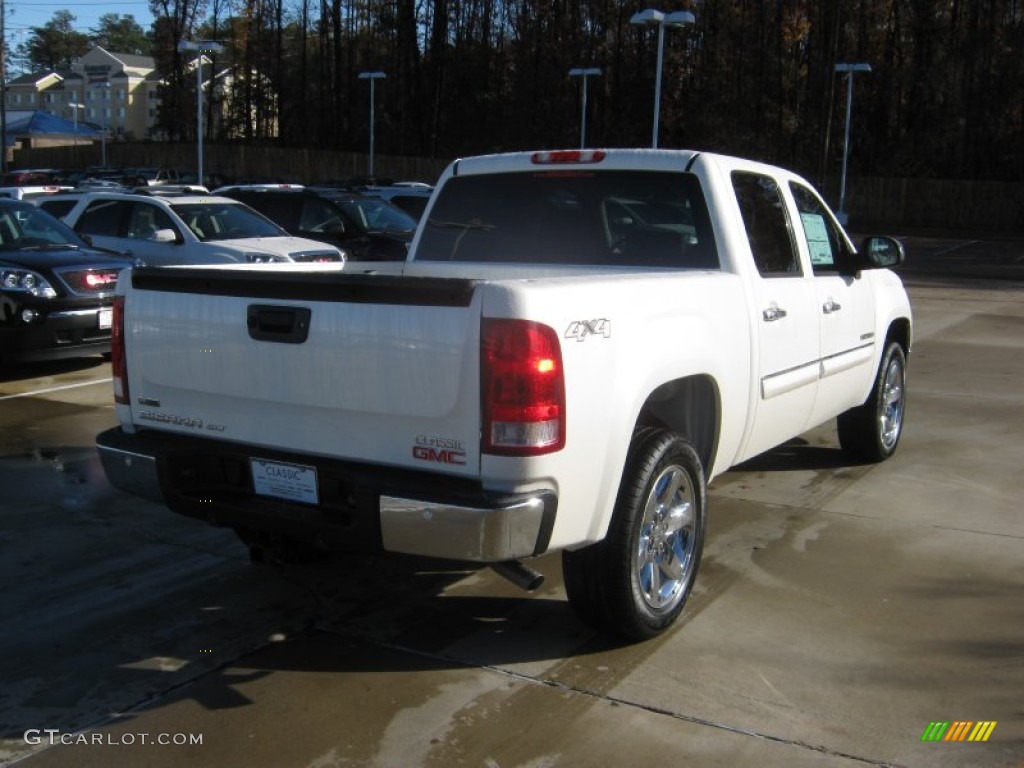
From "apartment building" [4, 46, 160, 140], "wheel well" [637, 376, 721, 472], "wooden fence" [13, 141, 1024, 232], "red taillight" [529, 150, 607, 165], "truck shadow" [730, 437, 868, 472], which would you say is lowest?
"truck shadow" [730, 437, 868, 472]

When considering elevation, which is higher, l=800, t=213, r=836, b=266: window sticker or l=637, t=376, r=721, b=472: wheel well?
l=800, t=213, r=836, b=266: window sticker

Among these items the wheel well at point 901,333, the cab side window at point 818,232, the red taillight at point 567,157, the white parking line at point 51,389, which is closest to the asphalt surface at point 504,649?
the wheel well at point 901,333

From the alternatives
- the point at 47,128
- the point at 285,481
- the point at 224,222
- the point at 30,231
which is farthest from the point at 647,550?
the point at 47,128

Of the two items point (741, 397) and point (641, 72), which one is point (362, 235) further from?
point (641, 72)

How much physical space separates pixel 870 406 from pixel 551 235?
2.85 meters

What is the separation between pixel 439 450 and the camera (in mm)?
3621

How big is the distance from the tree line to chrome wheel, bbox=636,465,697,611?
4284 centimetres

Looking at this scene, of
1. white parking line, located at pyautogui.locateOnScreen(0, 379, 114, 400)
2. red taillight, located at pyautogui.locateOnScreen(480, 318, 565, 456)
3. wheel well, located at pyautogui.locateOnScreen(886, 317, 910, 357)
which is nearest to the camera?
red taillight, located at pyautogui.locateOnScreen(480, 318, 565, 456)

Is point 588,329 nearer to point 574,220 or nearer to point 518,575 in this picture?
point 518,575

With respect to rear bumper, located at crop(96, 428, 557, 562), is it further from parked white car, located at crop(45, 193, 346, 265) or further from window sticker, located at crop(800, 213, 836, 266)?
parked white car, located at crop(45, 193, 346, 265)

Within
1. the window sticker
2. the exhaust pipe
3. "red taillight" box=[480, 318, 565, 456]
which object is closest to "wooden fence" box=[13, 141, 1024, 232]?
the window sticker

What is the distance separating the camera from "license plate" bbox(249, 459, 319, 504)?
3887mm

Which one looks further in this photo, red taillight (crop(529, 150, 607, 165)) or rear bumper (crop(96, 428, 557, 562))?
red taillight (crop(529, 150, 607, 165))

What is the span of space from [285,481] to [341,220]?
12.6 meters
